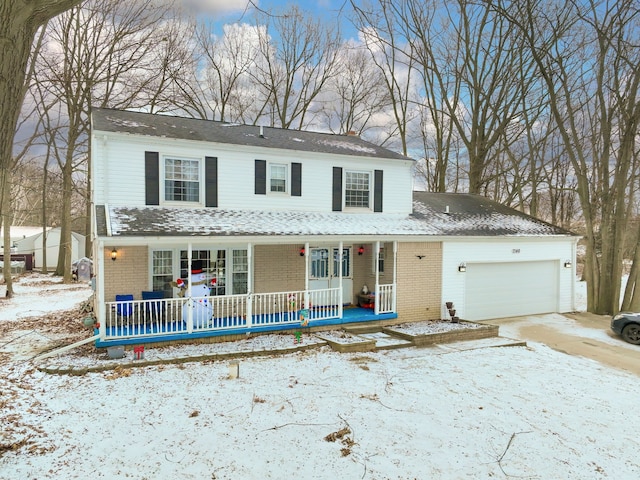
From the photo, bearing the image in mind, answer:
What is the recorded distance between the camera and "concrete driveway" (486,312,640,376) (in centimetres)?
996

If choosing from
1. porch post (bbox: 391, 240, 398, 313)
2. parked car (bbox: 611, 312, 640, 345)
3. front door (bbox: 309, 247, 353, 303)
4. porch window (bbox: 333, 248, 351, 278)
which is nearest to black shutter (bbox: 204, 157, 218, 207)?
front door (bbox: 309, 247, 353, 303)

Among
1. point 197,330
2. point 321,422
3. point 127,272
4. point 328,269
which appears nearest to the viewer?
point 321,422

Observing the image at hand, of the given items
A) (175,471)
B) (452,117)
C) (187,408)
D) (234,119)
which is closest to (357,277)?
(187,408)

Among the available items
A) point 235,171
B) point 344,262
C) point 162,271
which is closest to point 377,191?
point 344,262

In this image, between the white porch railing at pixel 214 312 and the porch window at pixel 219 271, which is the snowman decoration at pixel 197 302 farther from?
the porch window at pixel 219 271

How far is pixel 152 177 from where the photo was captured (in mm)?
10656

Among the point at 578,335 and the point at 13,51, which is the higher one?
the point at 13,51

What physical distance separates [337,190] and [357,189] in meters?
0.74

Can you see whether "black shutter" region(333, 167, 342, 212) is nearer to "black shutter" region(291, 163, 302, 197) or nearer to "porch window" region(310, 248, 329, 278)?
"black shutter" region(291, 163, 302, 197)

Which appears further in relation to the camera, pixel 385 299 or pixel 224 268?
pixel 385 299

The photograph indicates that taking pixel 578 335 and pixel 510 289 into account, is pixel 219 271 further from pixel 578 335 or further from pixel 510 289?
pixel 578 335

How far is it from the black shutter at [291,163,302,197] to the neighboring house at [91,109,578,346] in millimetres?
33

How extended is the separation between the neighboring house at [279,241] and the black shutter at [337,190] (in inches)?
1.4

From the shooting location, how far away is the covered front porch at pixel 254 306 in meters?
9.33
